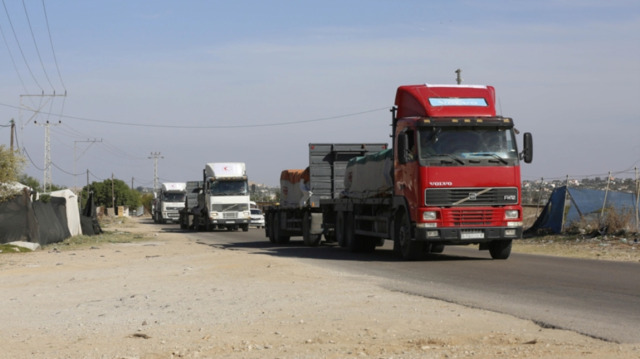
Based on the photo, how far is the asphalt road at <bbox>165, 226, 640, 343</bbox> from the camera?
10.6 meters

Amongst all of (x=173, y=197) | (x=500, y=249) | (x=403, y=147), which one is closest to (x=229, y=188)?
(x=173, y=197)

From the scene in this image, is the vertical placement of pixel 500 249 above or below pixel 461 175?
below

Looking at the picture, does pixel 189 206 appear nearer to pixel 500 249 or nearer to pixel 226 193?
pixel 226 193

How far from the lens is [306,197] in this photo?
101ft

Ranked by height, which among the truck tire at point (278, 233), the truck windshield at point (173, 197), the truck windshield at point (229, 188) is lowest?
the truck tire at point (278, 233)

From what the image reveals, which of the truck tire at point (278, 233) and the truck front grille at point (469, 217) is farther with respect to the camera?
the truck tire at point (278, 233)

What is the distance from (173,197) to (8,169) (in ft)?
142

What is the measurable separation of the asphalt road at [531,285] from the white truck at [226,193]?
26.8 metres

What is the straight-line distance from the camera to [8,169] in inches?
1394

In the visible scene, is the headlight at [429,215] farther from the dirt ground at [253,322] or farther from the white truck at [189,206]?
the white truck at [189,206]

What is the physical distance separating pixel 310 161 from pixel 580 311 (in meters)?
19.3

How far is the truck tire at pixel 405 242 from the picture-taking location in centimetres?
2102

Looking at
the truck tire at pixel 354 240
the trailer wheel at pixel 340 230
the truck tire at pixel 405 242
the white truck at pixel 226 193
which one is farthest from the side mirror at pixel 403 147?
the white truck at pixel 226 193

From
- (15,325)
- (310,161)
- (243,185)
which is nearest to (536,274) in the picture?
(15,325)
